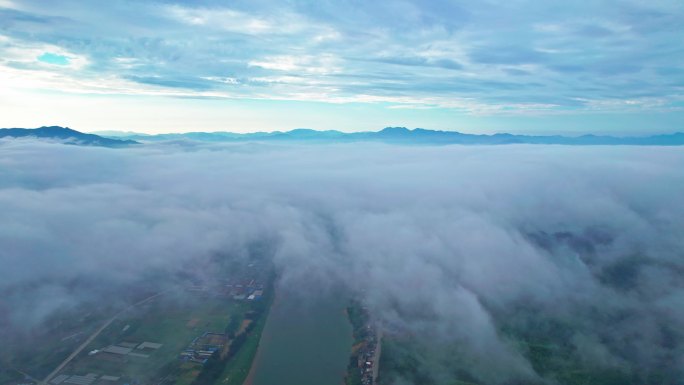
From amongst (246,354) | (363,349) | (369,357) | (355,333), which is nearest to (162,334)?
(246,354)

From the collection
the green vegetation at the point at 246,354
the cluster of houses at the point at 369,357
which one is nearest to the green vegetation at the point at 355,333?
the cluster of houses at the point at 369,357

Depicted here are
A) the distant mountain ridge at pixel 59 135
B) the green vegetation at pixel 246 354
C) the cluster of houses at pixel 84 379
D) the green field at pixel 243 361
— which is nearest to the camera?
the cluster of houses at pixel 84 379

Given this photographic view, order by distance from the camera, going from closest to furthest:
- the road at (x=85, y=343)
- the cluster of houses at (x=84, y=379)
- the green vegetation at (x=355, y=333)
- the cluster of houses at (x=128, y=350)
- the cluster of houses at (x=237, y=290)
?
1. the cluster of houses at (x=84, y=379)
2. the road at (x=85, y=343)
3. the green vegetation at (x=355, y=333)
4. the cluster of houses at (x=128, y=350)
5. the cluster of houses at (x=237, y=290)

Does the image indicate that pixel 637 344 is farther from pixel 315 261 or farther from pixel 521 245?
pixel 315 261

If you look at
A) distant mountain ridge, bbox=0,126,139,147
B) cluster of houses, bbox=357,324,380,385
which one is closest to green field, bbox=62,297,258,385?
cluster of houses, bbox=357,324,380,385

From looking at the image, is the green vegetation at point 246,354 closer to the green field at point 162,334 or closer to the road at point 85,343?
the green field at point 162,334

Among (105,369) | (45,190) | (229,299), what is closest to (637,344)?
(229,299)
